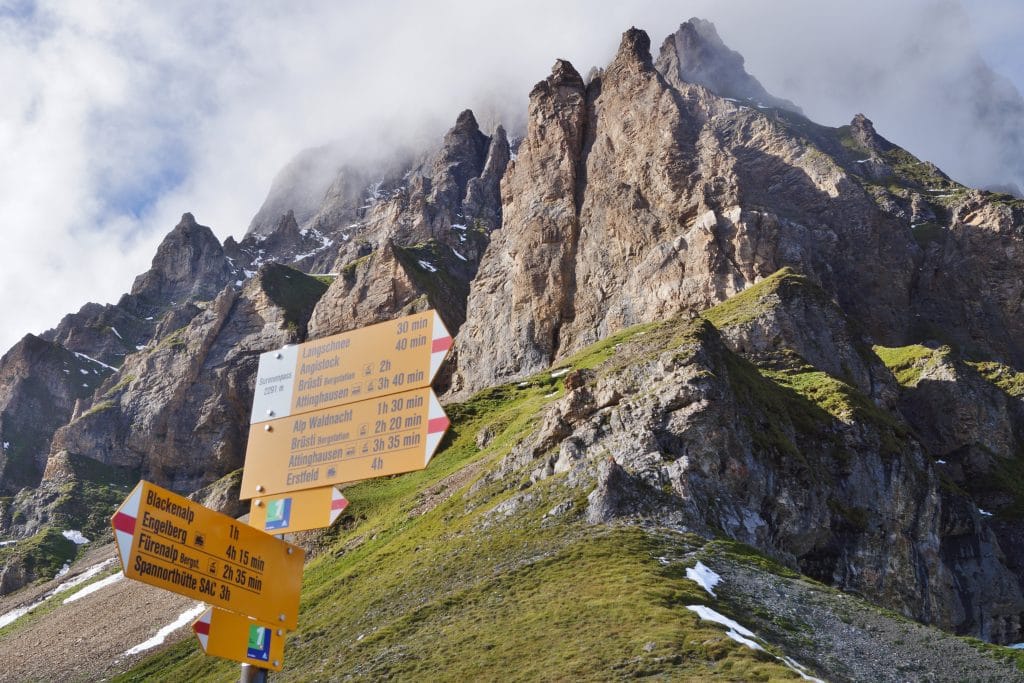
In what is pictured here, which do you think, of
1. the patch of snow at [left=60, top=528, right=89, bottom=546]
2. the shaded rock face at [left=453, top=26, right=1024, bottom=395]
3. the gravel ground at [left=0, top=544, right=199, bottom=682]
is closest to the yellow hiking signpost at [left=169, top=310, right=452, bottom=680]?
the gravel ground at [left=0, top=544, right=199, bottom=682]

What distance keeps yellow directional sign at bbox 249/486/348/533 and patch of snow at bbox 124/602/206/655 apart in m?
57.7

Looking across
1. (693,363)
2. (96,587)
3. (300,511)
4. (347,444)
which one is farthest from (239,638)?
(96,587)

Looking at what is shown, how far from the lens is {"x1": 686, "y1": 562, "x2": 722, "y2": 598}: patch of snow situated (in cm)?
4447

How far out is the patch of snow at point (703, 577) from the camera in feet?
146

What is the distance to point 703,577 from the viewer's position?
45781 millimetres

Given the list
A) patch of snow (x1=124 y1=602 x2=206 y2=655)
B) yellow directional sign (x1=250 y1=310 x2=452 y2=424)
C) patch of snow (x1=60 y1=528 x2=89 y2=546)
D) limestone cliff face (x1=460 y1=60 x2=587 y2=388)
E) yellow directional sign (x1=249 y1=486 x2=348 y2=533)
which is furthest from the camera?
patch of snow (x1=60 y1=528 x2=89 y2=546)

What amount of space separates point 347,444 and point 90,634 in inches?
2967

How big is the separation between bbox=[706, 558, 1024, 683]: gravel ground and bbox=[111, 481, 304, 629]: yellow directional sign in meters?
26.1

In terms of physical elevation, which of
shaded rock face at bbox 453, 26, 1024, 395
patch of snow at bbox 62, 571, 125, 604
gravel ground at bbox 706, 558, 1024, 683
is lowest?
gravel ground at bbox 706, 558, 1024, 683

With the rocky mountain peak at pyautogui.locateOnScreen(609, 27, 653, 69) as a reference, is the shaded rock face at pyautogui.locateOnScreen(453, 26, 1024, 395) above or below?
below

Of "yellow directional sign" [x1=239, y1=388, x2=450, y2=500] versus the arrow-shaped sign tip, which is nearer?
the arrow-shaped sign tip

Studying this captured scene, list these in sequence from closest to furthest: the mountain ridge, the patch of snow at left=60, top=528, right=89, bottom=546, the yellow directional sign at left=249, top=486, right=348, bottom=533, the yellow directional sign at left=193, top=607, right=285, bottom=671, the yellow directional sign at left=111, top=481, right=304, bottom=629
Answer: the yellow directional sign at left=111, top=481, right=304, bottom=629 < the yellow directional sign at left=193, top=607, right=285, bottom=671 < the yellow directional sign at left=249, top=486, right=348, bottom=533 < the mountain ridge < the patch of snow at left=60, top=528, right=89, bottom=546

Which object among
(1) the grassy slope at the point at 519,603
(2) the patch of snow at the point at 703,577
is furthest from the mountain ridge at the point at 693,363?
(2) the patch of snow at the point at 703,577

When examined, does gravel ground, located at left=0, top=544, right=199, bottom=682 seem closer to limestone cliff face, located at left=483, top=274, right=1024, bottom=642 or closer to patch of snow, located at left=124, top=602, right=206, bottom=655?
patch of snow, located at left=124, top=602, right=206, bottom=655
